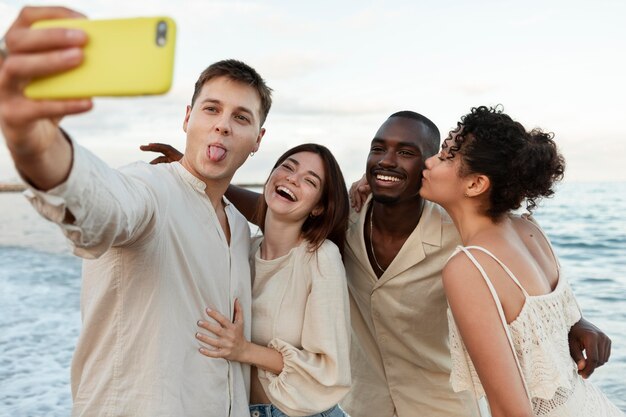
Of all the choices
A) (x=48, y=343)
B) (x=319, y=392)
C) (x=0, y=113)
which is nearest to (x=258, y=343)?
(x=319, y=392)

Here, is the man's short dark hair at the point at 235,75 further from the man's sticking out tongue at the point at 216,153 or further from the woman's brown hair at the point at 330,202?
A: the woman's brown hair at the point at 330,202

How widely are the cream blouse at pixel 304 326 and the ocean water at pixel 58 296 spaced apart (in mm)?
1233

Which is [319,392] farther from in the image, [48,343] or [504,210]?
[48,343]

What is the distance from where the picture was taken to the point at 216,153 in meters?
2.82

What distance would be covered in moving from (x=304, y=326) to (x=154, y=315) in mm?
823

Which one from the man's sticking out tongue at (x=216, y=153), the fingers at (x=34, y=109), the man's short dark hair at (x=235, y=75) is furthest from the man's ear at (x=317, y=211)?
the fingers at (x=34, y=109)

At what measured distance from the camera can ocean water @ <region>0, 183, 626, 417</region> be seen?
748 centimetres

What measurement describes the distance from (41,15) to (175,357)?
4.68ft

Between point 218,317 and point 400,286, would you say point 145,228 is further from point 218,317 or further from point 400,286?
point 400,286

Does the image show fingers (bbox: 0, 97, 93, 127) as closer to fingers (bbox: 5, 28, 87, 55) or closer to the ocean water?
fingers (bbox: 5, 28, 87, 55)

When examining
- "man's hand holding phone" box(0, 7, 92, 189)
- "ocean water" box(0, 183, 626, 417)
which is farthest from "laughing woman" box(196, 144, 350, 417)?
"man's hand holding phone" box(0, 7, 92, 189)

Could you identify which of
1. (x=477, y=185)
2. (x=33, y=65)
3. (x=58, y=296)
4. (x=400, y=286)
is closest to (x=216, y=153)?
(x=477, y=185)

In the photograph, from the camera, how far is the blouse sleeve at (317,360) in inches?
115

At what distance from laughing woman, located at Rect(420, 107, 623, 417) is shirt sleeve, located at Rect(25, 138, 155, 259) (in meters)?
1.38
